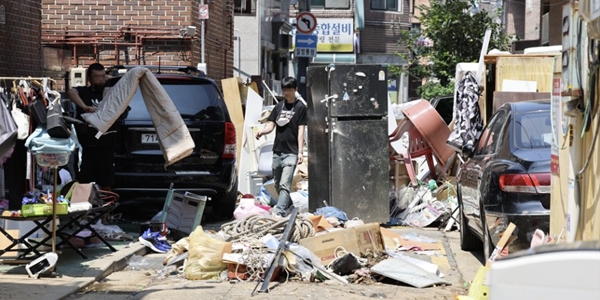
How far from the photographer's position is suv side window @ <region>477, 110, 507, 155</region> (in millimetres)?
9008

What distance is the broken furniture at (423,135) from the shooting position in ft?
47.0

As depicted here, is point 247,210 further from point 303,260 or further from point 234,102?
point 234,102

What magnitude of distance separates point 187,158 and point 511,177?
5.01 metres

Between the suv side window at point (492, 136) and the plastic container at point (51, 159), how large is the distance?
12.9 feet

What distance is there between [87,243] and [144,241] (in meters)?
0.61

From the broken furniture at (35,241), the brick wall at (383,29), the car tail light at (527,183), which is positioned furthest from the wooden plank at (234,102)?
the brick wall at (383,29)

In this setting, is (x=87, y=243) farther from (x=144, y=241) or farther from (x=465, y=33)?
(x=465, y=33)

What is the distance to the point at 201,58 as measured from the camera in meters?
18.0

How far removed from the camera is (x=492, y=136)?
9.39 m

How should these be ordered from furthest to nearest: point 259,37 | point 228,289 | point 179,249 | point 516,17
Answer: point 516,17 → point 259,37 → point 179,249 → point 228,289

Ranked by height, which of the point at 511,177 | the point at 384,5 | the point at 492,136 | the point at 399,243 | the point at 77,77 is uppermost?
the point at 384,5

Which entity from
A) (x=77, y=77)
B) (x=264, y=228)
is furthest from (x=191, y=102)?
(x=77, y=77)

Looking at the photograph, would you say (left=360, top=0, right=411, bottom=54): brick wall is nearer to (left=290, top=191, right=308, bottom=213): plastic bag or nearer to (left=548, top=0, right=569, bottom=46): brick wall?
(left=548, top=0, right=569, bottom=46): brick wall

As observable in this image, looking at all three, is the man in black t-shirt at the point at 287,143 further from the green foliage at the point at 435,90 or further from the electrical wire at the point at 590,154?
the green foliage at the point at 435,90
